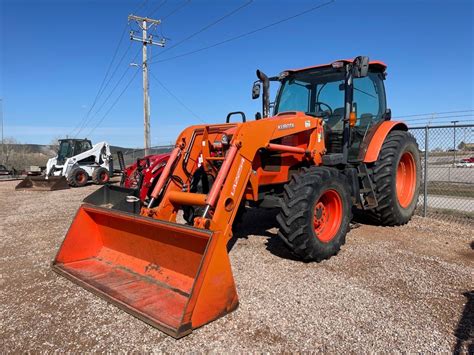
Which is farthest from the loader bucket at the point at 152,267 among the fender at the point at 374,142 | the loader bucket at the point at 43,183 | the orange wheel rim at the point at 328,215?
the loader bucket at the point at 43,183

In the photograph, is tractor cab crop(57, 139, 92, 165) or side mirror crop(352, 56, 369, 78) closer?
side mirror crop(352, 56, 369, 78)

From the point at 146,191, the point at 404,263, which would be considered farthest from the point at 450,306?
the point at 146,191

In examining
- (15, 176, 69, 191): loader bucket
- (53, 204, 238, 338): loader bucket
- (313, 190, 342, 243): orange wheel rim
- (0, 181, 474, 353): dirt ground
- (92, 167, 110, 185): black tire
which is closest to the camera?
(0, 181, 474, 353): dirt ground

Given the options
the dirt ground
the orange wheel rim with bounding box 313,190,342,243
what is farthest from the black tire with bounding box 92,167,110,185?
the orange wheel rim with bounding box 313,190,342,243

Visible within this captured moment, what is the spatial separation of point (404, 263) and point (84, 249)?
4.04 m

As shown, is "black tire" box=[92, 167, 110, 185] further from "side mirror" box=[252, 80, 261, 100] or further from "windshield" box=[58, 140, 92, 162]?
"side mirror" box=[252, 80, 261, 100]

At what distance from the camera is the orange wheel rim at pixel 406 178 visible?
281 inches

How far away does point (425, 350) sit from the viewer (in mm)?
2816

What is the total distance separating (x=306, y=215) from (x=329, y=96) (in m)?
2.57

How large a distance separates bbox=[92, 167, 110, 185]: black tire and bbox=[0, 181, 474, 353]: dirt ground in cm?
1180

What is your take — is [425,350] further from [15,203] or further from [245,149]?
[15,203]

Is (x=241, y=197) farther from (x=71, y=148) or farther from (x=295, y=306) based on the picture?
(x=71, y=148)

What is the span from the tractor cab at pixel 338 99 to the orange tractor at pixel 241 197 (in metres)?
0.02

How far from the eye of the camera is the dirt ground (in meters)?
2.95
